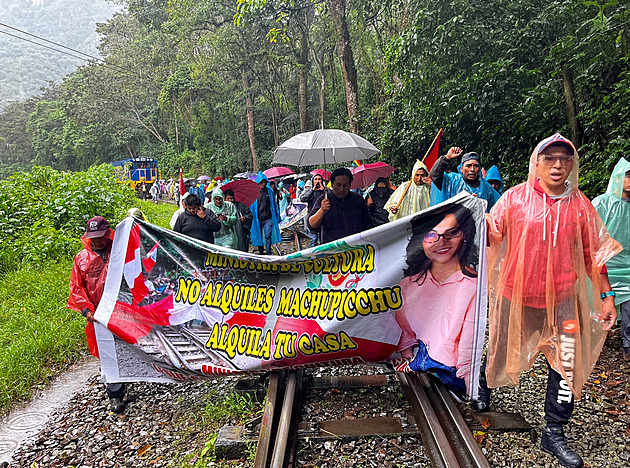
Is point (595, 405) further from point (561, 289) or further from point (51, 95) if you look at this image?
point (51, 95)

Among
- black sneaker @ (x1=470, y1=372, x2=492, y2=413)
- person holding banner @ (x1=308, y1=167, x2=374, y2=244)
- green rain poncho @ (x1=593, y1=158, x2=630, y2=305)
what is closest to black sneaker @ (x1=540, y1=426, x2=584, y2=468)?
black sneaker @ (x1=470, y1=372, x2=492, y2=413)

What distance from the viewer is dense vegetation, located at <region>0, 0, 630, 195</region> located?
7426 mm

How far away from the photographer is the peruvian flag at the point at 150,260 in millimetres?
4297

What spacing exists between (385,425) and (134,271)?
8.74 ft

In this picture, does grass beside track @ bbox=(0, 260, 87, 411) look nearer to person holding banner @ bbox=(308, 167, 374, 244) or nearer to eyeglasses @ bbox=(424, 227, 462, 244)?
person holding banner @ bbox=(308, 167, 374, 244)

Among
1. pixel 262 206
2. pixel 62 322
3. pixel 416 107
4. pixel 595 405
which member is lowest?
pixel 595 405

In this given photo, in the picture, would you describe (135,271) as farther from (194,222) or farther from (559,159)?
(559,159)

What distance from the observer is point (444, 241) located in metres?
3.44

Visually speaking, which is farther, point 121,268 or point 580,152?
point 580,152

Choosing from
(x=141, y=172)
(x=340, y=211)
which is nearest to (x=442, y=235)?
(x=340, y=211)

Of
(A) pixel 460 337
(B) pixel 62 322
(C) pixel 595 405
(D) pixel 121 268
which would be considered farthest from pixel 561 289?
(B) pixel 62 322

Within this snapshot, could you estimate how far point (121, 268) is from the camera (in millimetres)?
4273

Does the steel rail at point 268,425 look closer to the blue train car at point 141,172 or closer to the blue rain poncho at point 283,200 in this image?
the blue rain poncho at point 283,200

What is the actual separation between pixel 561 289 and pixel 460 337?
0.77 m
